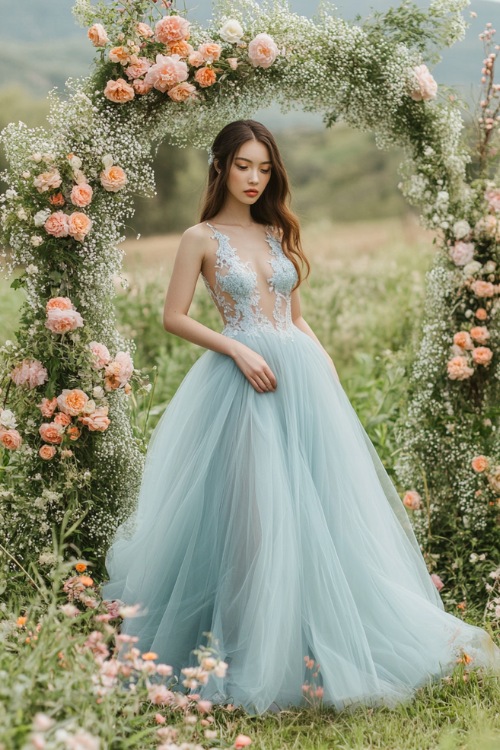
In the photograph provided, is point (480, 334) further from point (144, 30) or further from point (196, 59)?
point (144, 30)

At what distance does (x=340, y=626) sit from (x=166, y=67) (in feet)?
7.73

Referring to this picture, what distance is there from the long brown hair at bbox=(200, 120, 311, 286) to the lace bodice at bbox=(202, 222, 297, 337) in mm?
112

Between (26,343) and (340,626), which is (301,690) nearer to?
(340,626)

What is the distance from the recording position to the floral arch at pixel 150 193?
145 inches

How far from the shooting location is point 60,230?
3.60 meters

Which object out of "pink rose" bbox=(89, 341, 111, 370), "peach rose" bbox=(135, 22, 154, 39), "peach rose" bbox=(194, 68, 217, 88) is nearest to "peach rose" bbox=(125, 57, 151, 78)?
"peach rose" bbox=(135, 22, 154, 39)

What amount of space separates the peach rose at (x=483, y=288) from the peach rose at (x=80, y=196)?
1806 millimetres

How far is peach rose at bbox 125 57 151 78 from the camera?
370cm

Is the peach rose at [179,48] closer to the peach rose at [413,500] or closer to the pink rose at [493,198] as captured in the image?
the pink rose at [493,198]

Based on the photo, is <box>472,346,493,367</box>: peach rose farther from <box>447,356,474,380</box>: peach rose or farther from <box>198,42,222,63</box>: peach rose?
<box>198,42,222,63</box>: peach rose

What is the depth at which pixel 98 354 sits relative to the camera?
3723mm

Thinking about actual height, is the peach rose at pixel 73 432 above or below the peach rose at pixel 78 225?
below

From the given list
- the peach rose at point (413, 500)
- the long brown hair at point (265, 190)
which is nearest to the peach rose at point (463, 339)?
the peach rose at point (413, 500)

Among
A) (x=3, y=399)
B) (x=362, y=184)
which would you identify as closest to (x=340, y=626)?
(x=3, y=399)
